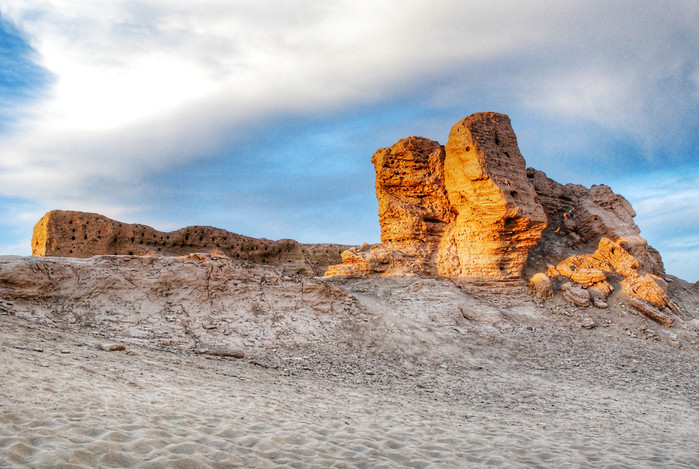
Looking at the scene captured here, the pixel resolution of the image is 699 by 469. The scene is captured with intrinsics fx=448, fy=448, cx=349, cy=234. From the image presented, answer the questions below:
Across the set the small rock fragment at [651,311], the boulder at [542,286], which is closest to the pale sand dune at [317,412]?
the small rock fragment at [651,311]

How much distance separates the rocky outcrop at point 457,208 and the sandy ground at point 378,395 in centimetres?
254

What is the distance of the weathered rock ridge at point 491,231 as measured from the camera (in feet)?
54.1

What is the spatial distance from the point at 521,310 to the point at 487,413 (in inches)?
336

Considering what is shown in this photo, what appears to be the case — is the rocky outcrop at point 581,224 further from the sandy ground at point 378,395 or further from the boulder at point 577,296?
the sandy ground at point 378,395

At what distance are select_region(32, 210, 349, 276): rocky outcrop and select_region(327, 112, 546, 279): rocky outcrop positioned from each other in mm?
6092

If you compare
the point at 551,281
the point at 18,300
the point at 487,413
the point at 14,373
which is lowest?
the point at 487,413

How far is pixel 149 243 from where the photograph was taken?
19859 mm

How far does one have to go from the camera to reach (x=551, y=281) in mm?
16656

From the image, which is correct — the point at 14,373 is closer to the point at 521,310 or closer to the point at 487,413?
the point at 487,413

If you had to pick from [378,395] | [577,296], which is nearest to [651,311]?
[577,296]

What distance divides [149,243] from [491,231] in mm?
14511

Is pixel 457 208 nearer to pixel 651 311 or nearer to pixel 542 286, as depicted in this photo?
pixel 542 286

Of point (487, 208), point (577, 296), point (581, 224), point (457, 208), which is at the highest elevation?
point (457, 208)

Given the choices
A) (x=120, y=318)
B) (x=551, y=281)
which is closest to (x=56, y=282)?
(x=120, y=318)
